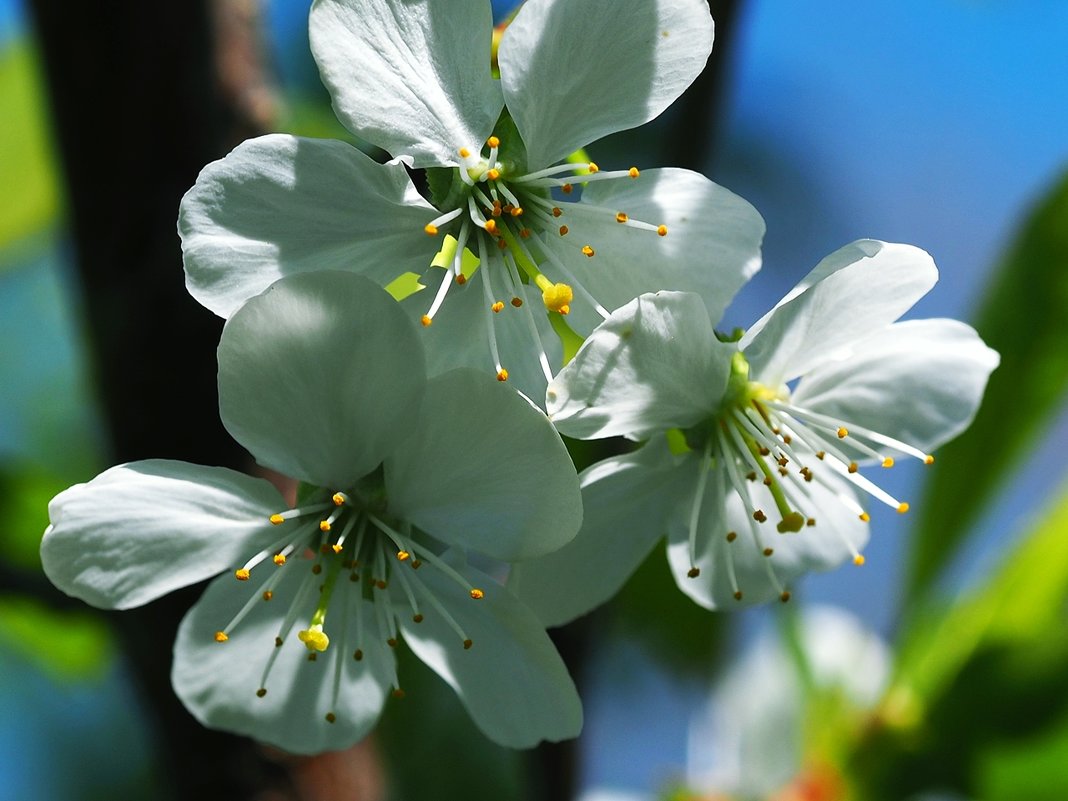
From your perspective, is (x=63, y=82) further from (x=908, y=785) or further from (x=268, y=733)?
(x=908, y=785)

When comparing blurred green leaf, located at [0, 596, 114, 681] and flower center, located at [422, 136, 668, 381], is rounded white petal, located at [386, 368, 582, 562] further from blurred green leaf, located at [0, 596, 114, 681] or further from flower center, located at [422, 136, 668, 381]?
blurred green leaf, located at [0, 596, 114, 681]

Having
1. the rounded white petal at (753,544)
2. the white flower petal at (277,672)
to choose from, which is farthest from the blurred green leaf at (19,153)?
the rounded white petal at (753,544)

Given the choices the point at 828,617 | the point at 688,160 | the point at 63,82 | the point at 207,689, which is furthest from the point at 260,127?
the point at 828,617

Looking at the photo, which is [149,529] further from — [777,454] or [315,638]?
[777,454]

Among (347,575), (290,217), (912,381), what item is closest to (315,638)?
(347,575)

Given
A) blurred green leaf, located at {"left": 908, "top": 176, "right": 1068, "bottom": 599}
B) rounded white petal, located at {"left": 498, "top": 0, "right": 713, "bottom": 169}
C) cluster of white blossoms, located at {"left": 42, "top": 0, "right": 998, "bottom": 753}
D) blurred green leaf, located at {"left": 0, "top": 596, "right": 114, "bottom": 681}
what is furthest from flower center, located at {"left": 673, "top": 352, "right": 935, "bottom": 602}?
blurred green leaf, located at {"left": 0, "top": 596, "right": 114, "bottom": 681}

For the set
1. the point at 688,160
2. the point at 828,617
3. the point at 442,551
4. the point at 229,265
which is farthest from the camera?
the point at 828,617
